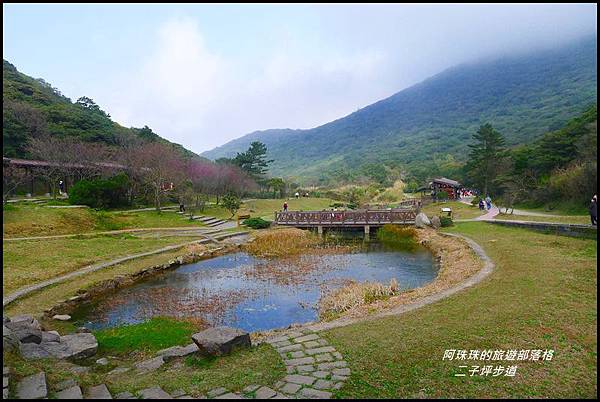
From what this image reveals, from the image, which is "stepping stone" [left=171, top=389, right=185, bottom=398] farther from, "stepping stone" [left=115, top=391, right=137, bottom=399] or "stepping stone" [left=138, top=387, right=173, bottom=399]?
"stepping stone" [left=115, top=391, right=137, bottom=399]

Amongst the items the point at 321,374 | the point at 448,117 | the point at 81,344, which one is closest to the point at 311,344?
the point at 321,374

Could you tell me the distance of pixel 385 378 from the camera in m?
4.98

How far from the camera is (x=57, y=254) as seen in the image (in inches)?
603

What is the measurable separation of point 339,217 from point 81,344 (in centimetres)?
2142

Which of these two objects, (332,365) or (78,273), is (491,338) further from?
(78,273)

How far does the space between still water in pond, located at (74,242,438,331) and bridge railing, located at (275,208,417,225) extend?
696 cm

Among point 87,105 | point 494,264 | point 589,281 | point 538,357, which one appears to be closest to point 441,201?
point 494,264

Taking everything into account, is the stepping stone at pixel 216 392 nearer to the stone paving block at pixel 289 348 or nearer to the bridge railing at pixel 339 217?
the stone paving block at pixel 289 348

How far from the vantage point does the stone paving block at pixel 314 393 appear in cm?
459

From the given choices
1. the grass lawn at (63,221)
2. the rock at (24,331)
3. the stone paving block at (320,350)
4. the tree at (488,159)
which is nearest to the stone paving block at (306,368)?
the stone paving block at (320,350)

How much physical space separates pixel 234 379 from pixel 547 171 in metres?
33.8

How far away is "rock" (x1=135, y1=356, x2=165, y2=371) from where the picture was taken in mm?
6331

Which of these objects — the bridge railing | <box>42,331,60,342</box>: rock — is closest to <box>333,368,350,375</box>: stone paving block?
<box>42,331,60,342</box>: rock

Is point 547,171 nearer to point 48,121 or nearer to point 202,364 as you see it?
point 202,364
